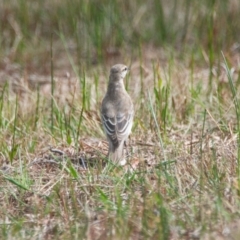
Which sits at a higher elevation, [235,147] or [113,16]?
[113,16]

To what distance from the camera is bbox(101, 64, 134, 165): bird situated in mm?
6547

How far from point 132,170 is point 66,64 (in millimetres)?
5199

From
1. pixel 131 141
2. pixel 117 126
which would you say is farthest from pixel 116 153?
pixel 131 141

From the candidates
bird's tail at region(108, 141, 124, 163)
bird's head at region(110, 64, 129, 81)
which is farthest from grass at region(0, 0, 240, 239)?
bird's head at region(110, 64, 129, 81)

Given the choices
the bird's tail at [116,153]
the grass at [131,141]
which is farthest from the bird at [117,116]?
the grass at [131,141]

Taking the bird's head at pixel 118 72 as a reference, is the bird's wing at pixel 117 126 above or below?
below

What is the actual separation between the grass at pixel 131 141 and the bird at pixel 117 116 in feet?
0.37

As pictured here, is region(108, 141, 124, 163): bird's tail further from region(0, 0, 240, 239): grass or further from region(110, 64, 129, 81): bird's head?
region(110, 64, 129, 81): bird's head

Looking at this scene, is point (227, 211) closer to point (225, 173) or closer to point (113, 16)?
point (225, 173)

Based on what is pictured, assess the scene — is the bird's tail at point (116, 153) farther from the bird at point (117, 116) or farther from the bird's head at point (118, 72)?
the bird's head at point (118, 72)

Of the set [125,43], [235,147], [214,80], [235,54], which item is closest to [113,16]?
[125,43]

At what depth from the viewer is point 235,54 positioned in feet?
34.1

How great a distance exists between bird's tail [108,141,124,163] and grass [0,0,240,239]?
7 centimetres

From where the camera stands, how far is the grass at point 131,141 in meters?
5.18
